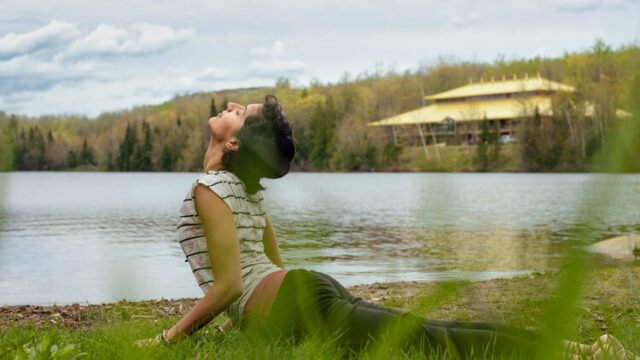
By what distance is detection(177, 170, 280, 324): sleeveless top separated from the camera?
3004 millimetres

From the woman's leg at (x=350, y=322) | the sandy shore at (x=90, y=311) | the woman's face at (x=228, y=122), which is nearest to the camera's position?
the woman's leg at (x=350, y=322)

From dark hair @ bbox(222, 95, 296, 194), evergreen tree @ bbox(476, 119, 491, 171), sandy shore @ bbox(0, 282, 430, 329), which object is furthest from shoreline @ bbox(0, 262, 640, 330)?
dark hair @ bbox(222, 95, 296, 194)

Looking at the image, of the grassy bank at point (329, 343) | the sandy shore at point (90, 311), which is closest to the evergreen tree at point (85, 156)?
the grassy bank at point (329, 343)

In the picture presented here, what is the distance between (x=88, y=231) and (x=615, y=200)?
22841 mm

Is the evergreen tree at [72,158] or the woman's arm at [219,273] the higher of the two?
the evergreen tree at [72,158]

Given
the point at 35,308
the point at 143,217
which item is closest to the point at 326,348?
the point at 35,308

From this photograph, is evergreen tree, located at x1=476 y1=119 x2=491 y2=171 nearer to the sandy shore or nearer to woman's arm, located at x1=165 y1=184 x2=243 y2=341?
woman's arm, located at x1=165 y1=184 x2=243 y2=341

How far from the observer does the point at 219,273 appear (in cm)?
285

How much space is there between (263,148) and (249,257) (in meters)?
0.57

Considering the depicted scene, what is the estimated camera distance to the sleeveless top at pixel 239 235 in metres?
3.00

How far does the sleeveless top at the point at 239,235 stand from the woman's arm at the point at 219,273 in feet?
0.35

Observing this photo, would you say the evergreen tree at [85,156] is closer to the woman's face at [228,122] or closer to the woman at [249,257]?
the woman at [249,257]

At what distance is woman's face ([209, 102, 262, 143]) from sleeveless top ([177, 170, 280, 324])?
150mm

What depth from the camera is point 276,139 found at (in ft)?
9.84
